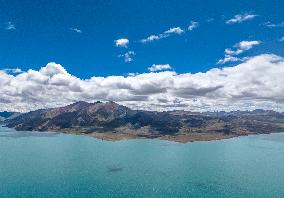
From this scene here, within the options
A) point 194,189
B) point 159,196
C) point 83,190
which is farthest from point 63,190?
point 194,189

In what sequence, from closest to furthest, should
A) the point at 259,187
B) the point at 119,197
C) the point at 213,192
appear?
the point at 119,197 < the point at 213,192 < the point at 259,187

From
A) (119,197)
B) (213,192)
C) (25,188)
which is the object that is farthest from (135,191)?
(25,188)

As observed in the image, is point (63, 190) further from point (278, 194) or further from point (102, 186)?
point (278, 194)

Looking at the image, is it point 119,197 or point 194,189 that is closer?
point 119,197

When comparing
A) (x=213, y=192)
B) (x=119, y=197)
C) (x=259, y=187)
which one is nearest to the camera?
(x=119, y=197)

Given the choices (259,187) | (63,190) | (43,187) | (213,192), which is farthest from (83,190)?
(259,187)

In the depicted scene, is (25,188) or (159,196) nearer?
(159,196)

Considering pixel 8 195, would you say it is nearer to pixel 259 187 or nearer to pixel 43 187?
pixel 43 187

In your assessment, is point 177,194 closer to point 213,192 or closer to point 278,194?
point 213,192
